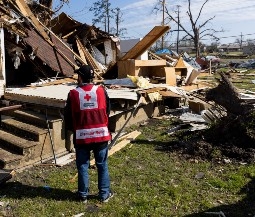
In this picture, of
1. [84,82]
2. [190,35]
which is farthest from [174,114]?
[190,35]

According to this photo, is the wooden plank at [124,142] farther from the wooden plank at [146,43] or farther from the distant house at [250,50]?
the distant house at [250,50]

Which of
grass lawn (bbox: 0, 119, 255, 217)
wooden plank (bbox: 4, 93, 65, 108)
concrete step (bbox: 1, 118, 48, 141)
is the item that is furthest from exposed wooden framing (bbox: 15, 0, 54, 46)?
grass lawn (bbox: 0, 119, 255, 217)

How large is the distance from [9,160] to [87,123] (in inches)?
76.3

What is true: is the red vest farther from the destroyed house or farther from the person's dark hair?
the destroyed house

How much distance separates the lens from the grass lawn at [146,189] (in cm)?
449

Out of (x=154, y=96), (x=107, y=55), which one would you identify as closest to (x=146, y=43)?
(x=154, y=96)

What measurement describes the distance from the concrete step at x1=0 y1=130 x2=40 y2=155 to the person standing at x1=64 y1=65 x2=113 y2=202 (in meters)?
1.62

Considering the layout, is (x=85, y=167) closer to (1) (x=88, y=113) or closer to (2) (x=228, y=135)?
(1) (x=88, y=113)

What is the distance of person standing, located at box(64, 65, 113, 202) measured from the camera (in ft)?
15.0

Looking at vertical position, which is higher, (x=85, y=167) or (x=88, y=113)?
(x=88, y=113)

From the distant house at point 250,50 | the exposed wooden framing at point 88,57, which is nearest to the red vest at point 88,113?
the exposed wooden framing at point 88,57

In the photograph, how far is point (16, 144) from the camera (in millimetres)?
6047

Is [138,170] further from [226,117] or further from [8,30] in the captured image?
[8,30]

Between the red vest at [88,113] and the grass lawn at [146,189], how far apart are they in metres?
0.96
